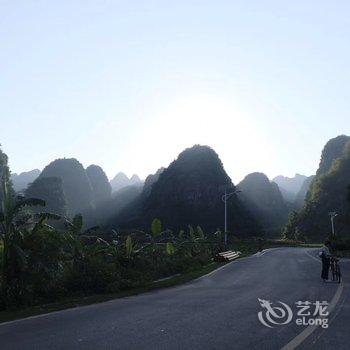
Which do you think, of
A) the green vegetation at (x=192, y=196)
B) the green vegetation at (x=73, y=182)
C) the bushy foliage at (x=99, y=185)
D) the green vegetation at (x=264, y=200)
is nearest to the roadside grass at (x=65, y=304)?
the green vegetation at (x=192, y=196)

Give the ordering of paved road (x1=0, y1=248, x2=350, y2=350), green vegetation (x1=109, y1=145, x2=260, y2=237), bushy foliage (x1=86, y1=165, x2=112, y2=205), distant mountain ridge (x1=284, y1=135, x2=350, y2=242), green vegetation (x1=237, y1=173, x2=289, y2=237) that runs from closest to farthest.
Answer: paved road (x1=0, y1=248, x2=350, y2=350), distant mountain ridge (x1=284, y1=135, x2=350, y2=242), green vegetation (x1=109, y1=145, x2=260, y2=237), green vegetation (x1=237, y1=173, x2=289, y2=237), bushy foliage (x1=86, y1=165, x2=112, y2=205)

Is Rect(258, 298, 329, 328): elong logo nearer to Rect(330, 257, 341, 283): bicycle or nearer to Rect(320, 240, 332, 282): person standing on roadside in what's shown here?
Rect(320, 240, 332, 282): person standing on roadside

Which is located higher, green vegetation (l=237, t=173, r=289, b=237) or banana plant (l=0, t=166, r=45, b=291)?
banana plant (l=0, t=166, r=45, b=291)

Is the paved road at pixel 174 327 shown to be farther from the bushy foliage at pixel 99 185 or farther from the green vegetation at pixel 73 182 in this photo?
the bushy foliage at pixel 99 185

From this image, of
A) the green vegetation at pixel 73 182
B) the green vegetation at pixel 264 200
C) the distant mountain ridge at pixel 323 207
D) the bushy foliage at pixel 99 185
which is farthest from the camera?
the bushy foliage at pixel 99 185

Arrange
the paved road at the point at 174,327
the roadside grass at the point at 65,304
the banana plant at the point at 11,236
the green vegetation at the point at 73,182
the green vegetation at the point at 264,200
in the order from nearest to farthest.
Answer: the paved road at the point at 174,327 → the roadside grass at the point at 65,304 → the banana plant at the point at 11,236 → the green vegetation at the point at 73,182 → the green vegetation at the point at 264,200

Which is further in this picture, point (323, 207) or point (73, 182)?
point (73, 182)

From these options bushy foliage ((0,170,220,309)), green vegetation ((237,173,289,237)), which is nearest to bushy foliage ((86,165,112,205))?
green vegetation ((237,173,289,237))


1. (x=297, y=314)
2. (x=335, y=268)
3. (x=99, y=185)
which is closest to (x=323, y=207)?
(x=335, y=268)

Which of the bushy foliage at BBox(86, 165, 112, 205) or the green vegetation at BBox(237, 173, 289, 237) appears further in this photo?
the bushy foliage at BBox(86, 165, 112, 205)

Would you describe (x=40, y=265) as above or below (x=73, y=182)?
below

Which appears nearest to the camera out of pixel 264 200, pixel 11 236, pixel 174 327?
pixel 174 327

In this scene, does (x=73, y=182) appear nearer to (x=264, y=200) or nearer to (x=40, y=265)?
(x=264, y=200)

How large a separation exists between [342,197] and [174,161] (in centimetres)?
4456
